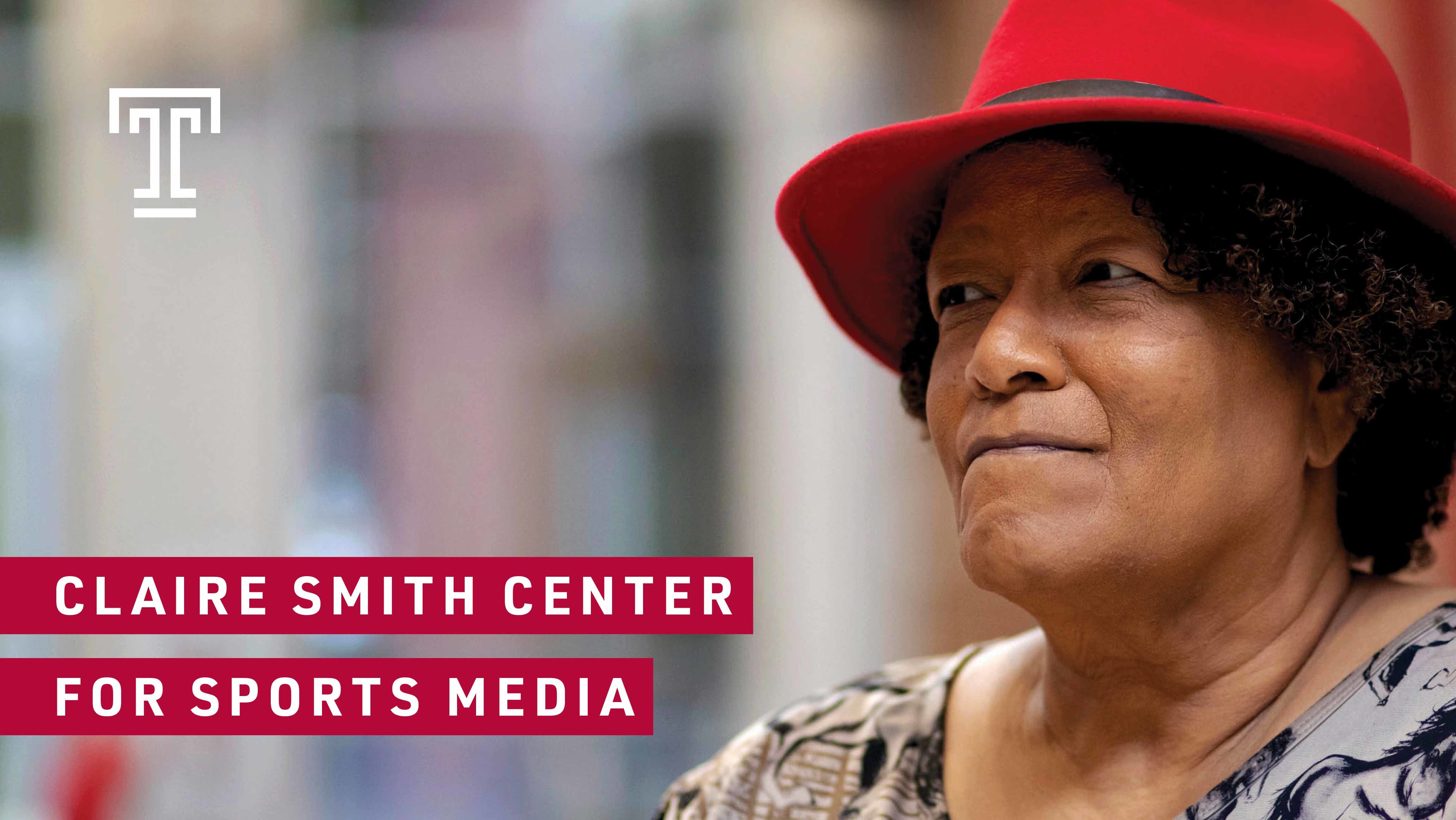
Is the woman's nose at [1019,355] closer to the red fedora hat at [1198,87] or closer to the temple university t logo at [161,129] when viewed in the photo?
the red fedora hat at [1198,87]

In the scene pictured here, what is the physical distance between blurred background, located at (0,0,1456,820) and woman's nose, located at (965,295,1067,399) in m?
3.83

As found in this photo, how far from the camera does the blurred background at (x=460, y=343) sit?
5602 mm

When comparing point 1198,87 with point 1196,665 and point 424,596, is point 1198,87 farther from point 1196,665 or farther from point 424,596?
point 424,596

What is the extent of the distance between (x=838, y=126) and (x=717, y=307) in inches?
36.7

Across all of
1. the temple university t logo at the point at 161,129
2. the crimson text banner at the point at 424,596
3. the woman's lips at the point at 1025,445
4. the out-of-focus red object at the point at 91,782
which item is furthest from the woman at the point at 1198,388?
the temple university t logo at the point at 161,129

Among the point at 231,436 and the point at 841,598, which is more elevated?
the point at 231,436

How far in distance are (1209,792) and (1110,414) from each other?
1.29 feet

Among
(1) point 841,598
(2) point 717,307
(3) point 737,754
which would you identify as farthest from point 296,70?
(3) point 737,754

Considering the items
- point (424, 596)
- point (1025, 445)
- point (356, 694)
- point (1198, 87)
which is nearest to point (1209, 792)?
point (1025, 445)

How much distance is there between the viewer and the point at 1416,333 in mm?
1464

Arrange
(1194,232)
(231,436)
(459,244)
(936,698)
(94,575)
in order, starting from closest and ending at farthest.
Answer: (1194,232) → (936,698) → (94,575) → (231,436) → (459,244)

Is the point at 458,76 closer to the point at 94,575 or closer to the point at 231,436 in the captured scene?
the point at 231,436

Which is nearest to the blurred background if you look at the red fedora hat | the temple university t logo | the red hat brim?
the temple university t logo

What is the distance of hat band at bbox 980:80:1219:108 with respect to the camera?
1.38 metres
